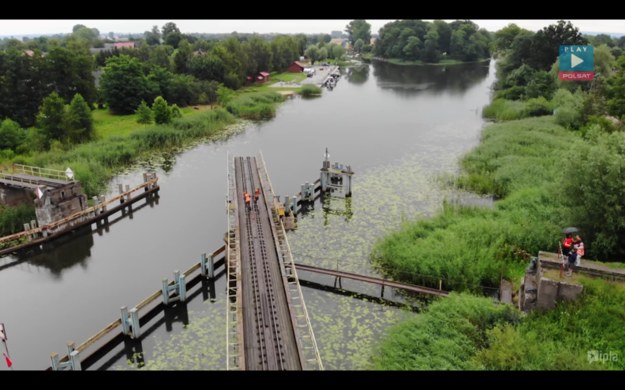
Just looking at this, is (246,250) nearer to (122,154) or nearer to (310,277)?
(310,277)

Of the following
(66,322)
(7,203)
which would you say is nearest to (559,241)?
(66,322)

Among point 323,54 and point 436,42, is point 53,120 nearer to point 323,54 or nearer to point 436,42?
point 323,54

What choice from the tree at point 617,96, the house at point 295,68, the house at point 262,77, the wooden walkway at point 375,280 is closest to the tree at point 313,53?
the house at point 295,68

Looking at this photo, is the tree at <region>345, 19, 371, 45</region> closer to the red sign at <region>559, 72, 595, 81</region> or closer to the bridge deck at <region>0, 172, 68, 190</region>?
the red sign at <region>559, 72, 595, 81</region>

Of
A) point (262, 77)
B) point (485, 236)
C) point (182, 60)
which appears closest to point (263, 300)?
point (485, 236)

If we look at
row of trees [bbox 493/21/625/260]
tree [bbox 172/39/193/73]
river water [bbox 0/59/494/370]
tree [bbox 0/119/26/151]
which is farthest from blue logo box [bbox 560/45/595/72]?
tree [bbox 0/119/26/151]
